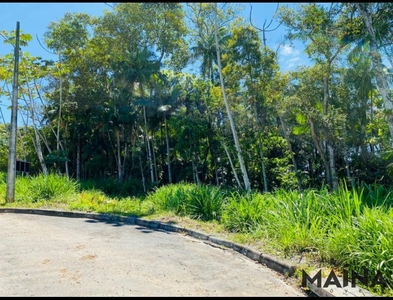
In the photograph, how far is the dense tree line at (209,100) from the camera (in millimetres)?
17016

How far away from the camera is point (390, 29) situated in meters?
10.4

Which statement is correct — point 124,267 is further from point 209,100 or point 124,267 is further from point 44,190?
point 209,100

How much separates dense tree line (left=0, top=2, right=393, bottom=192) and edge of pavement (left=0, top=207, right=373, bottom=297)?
8.39 m

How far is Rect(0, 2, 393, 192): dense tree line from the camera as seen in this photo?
1702cm

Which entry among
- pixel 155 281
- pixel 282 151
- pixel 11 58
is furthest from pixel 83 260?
pixel 282 151

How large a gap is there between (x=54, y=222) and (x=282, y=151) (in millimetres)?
17954

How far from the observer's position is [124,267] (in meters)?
4.63

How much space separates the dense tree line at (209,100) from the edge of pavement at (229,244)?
8392 millimetres

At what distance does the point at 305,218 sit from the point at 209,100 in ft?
59.2

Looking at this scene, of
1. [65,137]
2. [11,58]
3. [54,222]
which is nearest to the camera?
[54,222]

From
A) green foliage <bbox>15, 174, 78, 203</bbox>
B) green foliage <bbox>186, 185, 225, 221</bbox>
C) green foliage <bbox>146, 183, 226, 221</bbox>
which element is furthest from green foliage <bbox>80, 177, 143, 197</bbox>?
green foliage <bbox>186, 185, 225, 221</bbox>

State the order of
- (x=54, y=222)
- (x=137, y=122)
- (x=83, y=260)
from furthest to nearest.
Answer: (x=137, y=122)
(x=54, y=222)
(x=83, y=260)

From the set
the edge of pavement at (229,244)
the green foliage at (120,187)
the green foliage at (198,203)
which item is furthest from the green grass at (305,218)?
the green foliage at (120,187)

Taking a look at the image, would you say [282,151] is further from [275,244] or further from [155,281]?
[155,281]
